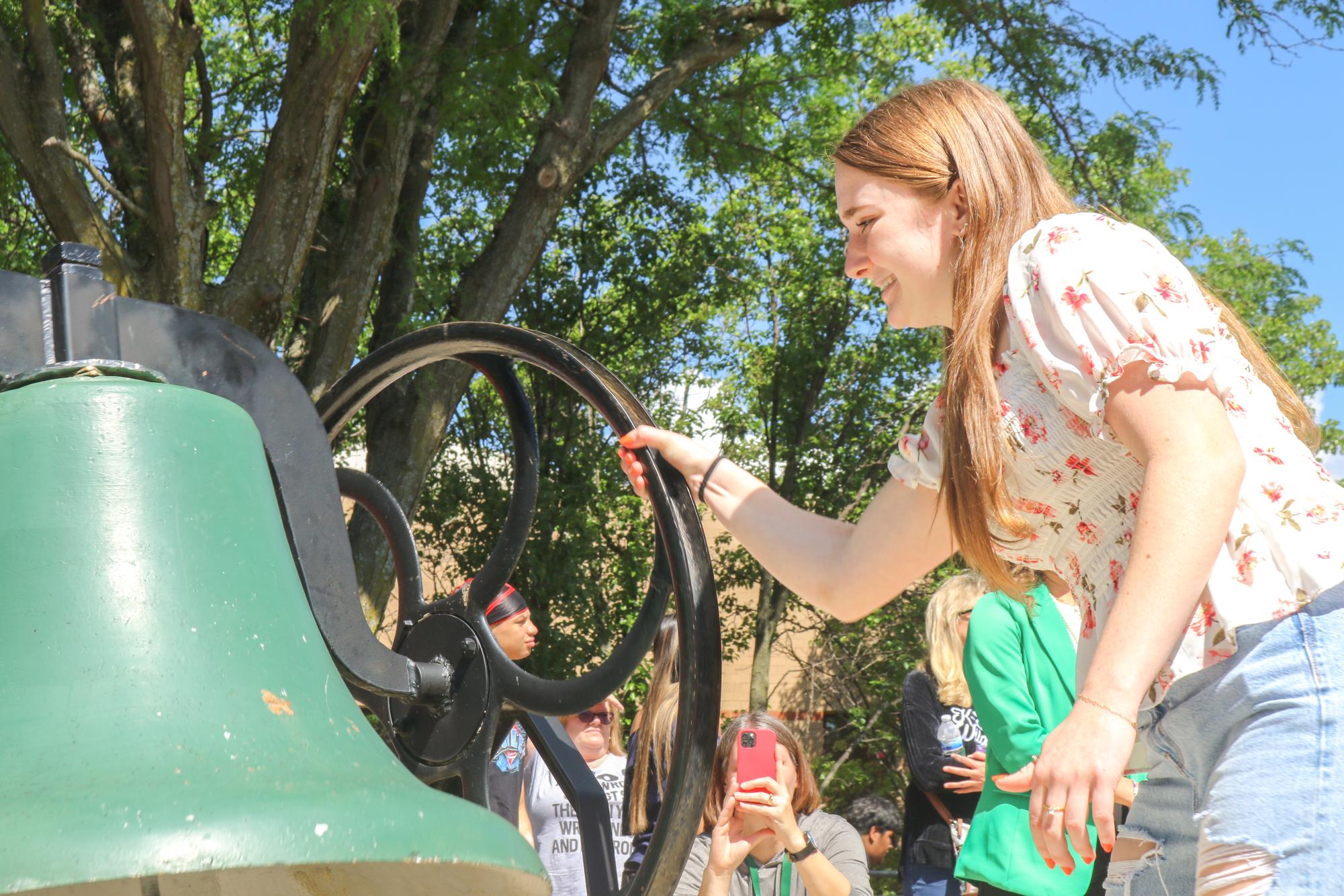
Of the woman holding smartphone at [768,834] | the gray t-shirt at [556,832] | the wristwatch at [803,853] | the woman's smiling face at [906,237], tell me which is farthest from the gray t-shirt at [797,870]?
the woman's smiling face at [906,237]

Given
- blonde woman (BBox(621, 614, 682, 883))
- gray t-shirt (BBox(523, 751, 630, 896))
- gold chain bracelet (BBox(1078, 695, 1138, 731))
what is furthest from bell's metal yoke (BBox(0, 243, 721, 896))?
gray t-shirt (BBox(523, 751, 630, 896))

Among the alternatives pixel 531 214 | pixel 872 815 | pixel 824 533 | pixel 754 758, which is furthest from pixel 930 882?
pixel 531 214

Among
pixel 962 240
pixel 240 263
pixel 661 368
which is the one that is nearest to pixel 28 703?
pixel 962 240

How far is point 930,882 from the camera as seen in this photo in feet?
12.8

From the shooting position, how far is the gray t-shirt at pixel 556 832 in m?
3.72

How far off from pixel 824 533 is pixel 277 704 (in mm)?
999

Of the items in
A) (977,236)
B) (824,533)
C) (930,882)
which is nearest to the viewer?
(977,236)

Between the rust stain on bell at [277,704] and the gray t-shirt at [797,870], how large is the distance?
89.1 inches

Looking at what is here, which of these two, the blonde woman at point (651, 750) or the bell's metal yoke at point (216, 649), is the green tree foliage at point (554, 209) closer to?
the blonde woman at point (651, 750)

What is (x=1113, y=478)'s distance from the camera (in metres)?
1.42

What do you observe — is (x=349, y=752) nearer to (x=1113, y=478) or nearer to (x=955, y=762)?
(x=1113, y=478)

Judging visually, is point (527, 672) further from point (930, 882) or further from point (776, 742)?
point (930, 882)

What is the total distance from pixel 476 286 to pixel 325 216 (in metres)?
0.86

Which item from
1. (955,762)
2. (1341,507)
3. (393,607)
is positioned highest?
(1341,507)
